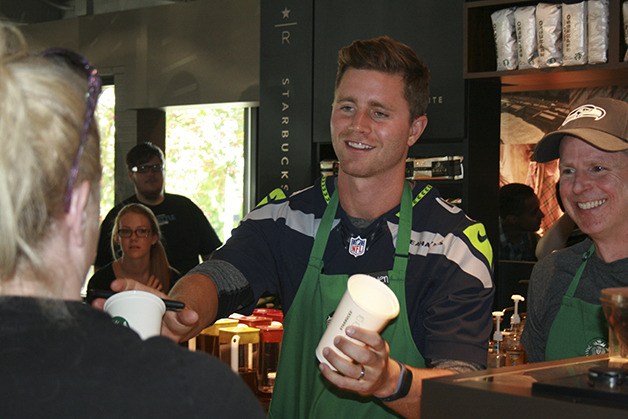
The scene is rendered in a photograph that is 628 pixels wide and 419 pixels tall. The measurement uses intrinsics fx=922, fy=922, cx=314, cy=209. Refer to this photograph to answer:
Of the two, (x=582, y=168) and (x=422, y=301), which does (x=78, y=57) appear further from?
(x=582, y=168)

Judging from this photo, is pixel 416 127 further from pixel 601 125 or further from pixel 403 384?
pixel 403 384

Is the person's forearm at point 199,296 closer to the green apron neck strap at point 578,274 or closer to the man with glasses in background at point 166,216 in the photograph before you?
the green apron neck strap at point 578,274

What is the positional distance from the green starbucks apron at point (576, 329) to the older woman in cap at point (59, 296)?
4.59 ft

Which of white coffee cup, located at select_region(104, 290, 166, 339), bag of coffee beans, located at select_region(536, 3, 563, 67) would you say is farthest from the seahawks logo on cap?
bag of coffee beans, located at select_region(536, 3, 563, 67)

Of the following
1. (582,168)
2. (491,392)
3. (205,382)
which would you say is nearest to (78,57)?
(205,382)

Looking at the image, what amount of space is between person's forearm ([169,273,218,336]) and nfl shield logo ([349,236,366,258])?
1.11 feet

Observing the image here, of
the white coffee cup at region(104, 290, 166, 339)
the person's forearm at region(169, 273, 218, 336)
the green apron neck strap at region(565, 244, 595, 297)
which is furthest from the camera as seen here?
the green apron neck strap at region(565, 244, 595, 297)

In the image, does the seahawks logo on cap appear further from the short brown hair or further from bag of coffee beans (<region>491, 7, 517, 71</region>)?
bag of coffee beans (<region>491, 7, 517, 71</region>)

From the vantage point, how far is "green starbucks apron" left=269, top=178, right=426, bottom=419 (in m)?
2.04

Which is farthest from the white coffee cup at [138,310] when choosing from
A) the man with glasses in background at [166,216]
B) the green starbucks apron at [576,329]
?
the man with glasses in background at [166,216]

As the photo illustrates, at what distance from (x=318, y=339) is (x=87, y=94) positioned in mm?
1268

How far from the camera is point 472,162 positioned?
14.9 feet

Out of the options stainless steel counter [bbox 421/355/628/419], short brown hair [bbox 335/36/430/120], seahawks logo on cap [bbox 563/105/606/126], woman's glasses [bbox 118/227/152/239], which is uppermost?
short brown hair [bbox 335/36/430/120]

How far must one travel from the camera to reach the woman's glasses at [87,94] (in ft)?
2.94
